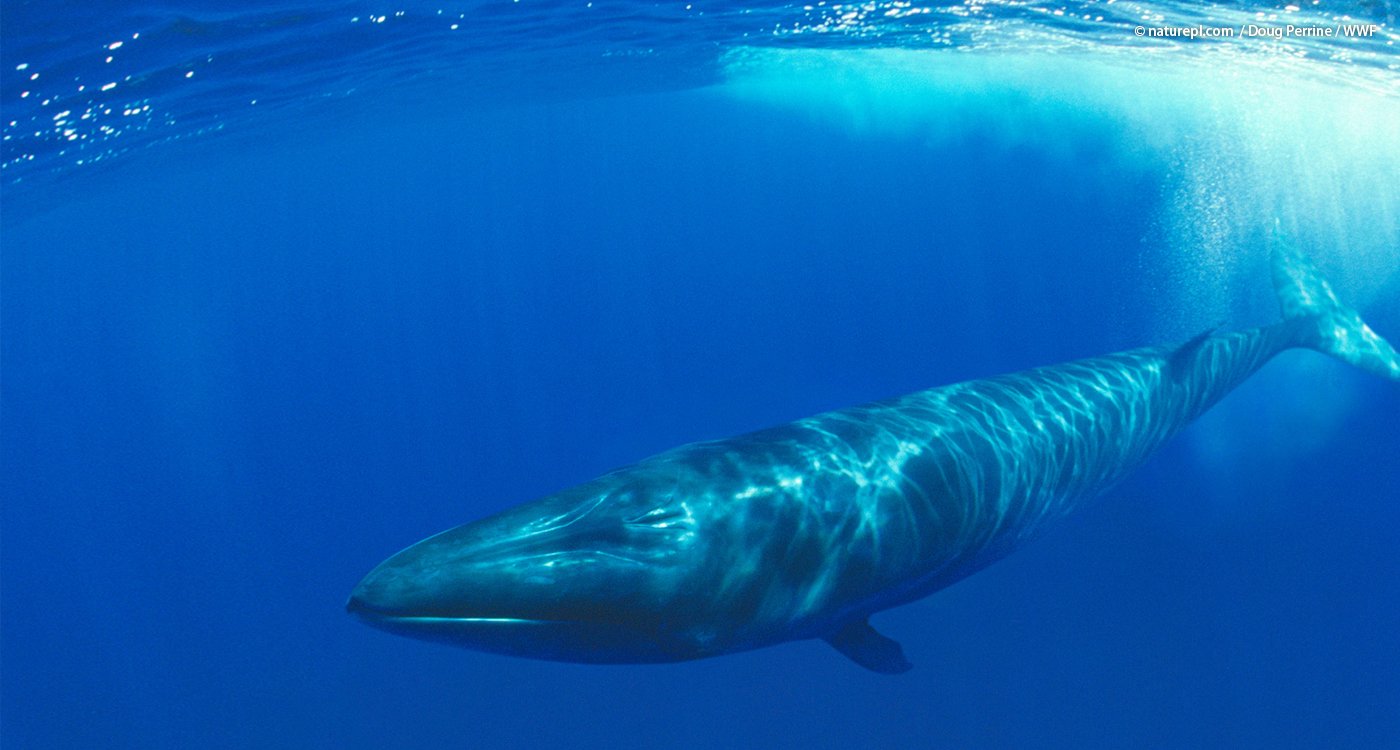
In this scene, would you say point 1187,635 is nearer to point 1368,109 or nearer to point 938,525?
point 938,525

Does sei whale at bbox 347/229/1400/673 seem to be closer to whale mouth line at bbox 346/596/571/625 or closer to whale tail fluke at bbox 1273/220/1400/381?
whale mouth line at bbox 346/596/571/625

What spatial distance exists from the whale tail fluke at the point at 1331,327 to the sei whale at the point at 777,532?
6.35m

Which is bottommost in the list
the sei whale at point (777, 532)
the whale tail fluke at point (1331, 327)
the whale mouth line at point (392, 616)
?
the whale tail fluke at point (1331, 327)

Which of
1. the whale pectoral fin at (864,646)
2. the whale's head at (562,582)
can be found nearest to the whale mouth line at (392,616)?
the whale's head at (562,582)

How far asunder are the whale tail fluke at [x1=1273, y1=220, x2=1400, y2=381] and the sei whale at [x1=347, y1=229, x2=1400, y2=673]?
20.8 ft

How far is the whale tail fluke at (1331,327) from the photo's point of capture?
10.2 meters

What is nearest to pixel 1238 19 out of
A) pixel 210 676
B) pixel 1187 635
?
pixel 1187 635

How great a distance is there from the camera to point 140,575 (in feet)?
68.1

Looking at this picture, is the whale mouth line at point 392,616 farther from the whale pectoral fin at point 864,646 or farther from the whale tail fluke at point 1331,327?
the whale tail fluke at point 1331,327

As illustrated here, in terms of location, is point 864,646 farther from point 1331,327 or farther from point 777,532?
point 1331,327

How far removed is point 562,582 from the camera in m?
3.06

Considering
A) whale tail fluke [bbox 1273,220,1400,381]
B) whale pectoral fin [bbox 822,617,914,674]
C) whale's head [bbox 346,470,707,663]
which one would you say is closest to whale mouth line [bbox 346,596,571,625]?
whale's head [bbox 346,470,707,663]

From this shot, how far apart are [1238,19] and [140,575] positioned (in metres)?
30.5

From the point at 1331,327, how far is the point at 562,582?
41.2 feet
